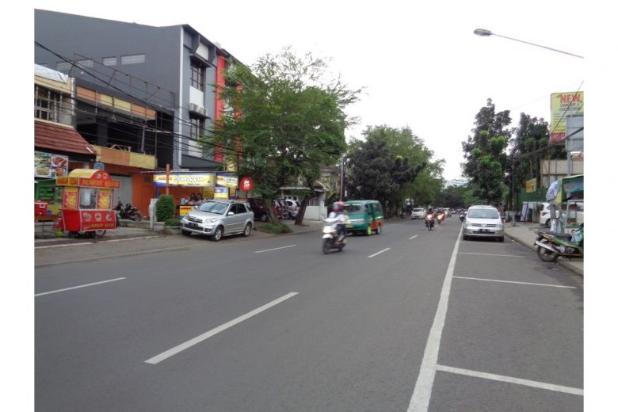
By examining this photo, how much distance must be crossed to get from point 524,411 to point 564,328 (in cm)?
296

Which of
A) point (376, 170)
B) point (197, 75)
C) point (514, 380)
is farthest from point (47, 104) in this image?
point (376, 170)

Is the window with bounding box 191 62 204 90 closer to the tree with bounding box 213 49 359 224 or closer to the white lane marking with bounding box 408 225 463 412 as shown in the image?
the tree with bounding box 213 49 359 224

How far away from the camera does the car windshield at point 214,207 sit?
19484mm

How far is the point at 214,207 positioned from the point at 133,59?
1850 centimetres

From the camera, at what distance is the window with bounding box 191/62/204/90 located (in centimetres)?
3250

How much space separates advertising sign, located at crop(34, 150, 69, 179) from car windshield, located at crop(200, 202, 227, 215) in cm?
646

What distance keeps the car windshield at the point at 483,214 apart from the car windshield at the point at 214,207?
11868 mm

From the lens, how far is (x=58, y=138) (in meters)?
19.9

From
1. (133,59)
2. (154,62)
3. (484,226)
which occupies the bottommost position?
(484,226)

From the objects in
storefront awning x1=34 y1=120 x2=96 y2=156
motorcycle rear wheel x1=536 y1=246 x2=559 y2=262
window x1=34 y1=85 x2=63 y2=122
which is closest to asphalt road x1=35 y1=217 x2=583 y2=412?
motorcycle rear wheel x1=536 y1=246 x2=559 y2=262

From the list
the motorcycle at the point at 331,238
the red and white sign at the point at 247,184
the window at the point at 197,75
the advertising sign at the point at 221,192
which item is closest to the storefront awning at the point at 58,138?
the advertising sign at the point at 221,192

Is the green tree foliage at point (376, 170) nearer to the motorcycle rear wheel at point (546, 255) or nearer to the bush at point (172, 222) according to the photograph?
the bush at point (172, 222)

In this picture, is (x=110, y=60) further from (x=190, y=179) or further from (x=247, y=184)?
(x=247, y=184)

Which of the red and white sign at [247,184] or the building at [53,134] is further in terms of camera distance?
the red and white sign at [247,184]
